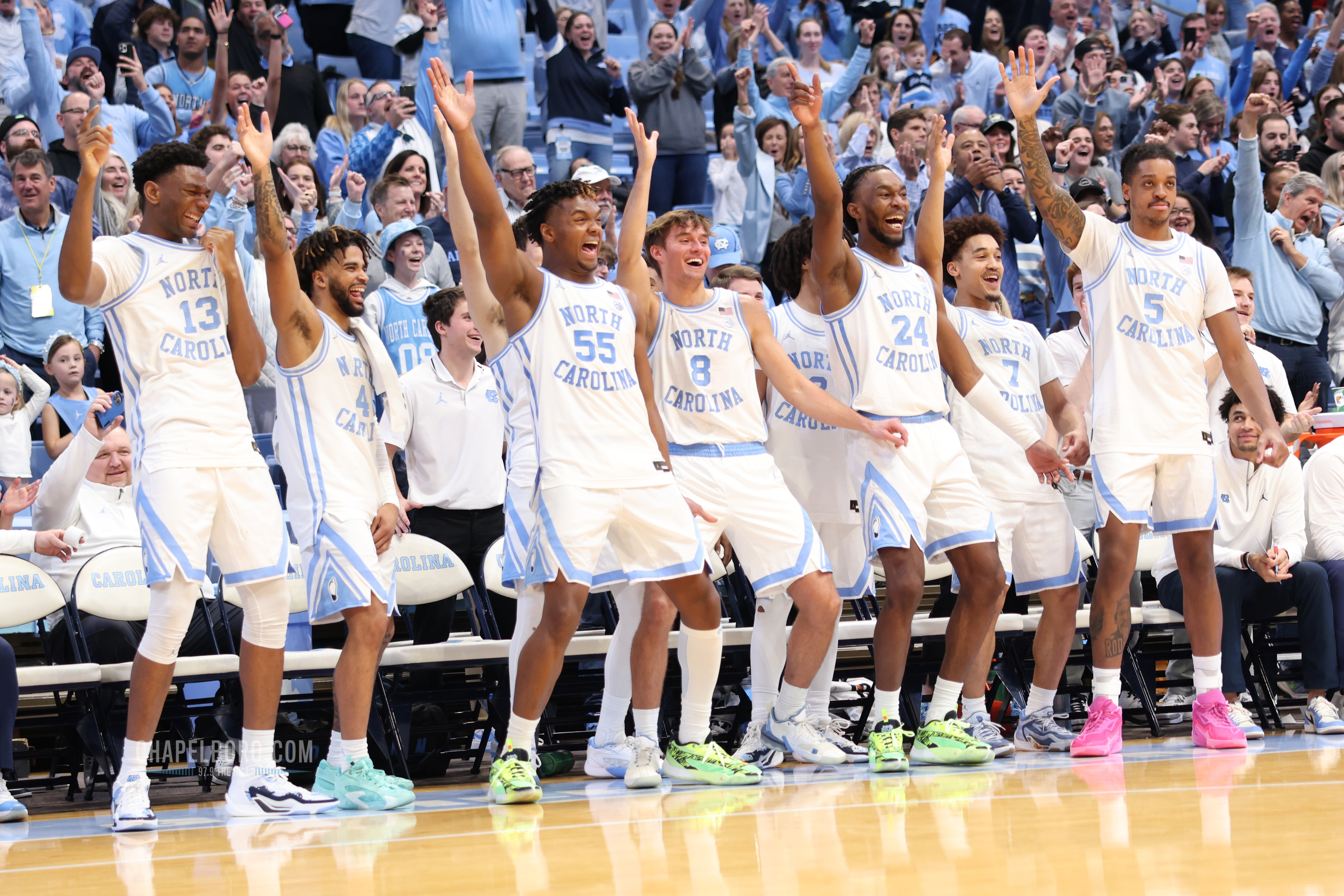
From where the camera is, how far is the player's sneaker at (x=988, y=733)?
628 cm

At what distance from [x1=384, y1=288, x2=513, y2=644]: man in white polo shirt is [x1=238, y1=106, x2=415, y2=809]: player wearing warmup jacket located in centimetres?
126

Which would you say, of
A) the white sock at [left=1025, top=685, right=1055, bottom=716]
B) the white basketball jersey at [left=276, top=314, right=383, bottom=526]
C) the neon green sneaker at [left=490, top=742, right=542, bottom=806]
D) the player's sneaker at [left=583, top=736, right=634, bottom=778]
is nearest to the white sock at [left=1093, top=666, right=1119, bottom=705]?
the white sock at [left=1025, top=685, right=1055, bottom=716]

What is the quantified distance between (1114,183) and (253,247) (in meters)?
6.92

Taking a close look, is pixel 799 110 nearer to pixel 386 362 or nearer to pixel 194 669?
pixel 386 362

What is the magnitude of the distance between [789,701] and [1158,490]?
1.85 metres

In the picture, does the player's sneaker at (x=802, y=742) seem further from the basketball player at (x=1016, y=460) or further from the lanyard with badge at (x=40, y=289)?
the lanyard with badge at (x=40, y=289)

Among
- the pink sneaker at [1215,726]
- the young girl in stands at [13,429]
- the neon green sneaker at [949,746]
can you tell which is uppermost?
the young girl in stands at [13,429]

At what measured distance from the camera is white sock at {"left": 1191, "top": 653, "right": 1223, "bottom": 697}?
6.38 metres

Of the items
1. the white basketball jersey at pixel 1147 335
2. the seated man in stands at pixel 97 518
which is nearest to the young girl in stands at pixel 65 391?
the seated man in stands at pixel 97 518

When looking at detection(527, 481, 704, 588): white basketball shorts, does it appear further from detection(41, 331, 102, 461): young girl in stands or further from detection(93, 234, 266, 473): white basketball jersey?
detection(41, 331, 102, 461): young girl in stands

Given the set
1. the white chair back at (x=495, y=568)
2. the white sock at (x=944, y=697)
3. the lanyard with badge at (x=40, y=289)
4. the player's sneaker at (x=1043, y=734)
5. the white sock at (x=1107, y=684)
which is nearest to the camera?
the white sock at (x=944, y=697)

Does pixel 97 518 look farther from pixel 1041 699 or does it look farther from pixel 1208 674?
pixel 1208 674

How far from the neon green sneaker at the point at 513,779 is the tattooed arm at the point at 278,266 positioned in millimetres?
1746

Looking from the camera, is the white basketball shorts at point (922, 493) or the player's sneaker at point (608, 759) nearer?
the white basketball shorts at point (922, 493)
